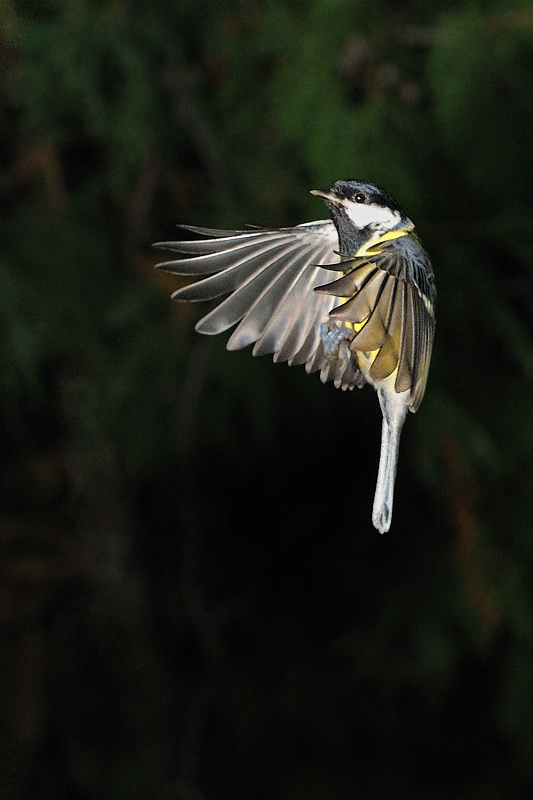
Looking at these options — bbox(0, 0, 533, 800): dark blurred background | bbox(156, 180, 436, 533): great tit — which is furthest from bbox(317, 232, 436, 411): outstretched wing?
bbox(0, 0, 533, 800): dark blurred background

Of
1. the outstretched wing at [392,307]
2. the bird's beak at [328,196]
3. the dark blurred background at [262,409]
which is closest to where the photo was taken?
the outstretched wing at [392,307]

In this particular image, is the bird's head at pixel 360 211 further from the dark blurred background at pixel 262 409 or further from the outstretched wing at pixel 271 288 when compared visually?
the dark blurred background at pixel 262 409

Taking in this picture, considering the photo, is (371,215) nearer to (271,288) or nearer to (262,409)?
(271,288)

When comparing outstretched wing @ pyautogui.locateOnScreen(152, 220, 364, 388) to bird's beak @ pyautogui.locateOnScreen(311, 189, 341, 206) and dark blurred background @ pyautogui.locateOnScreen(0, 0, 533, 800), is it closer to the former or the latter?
bird's beak @ pyautogui.locateOnScreen(311, 189, 341, 206)

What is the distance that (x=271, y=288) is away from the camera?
1087 millimetres

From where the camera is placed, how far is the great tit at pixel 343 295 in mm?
759

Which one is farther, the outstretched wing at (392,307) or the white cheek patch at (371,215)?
the white cheek patch at (371,215)

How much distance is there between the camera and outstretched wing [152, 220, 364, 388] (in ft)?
3.22

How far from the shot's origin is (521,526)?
2.46 meters

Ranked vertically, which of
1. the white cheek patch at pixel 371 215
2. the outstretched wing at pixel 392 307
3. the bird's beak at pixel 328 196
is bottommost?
the outstretched wing at pixel 392 307

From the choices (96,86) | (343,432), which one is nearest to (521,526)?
(343,432)

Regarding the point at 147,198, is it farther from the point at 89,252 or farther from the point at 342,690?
the point at 342,690

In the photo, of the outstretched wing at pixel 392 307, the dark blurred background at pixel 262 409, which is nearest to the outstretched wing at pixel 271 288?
the outstretched wing at pixel 392 307

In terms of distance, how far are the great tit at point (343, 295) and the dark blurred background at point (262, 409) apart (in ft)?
2.80
